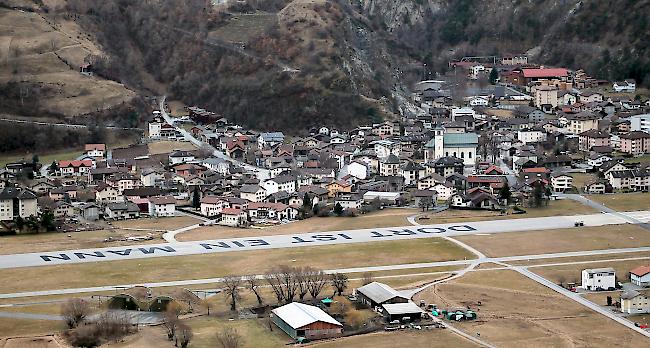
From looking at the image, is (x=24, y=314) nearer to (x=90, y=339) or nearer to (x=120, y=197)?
(x=90, y=339)

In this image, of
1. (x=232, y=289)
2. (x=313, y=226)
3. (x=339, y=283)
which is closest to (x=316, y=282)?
(x=339, y=283)

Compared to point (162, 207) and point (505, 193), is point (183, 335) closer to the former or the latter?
point (162, 207)

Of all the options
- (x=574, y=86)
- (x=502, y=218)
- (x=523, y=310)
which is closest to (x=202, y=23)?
(x=574, y=86)

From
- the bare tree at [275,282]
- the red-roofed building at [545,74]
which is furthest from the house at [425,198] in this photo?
the red-roofed building at [545,74]

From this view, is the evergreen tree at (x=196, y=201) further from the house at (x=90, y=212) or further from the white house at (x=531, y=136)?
the white house at (x=531, y=136)

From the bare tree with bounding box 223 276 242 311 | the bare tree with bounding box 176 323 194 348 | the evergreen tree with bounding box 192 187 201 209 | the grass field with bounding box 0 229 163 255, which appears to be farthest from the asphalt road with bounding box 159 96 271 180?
the bare tree with bounding box 176 323 194 348
